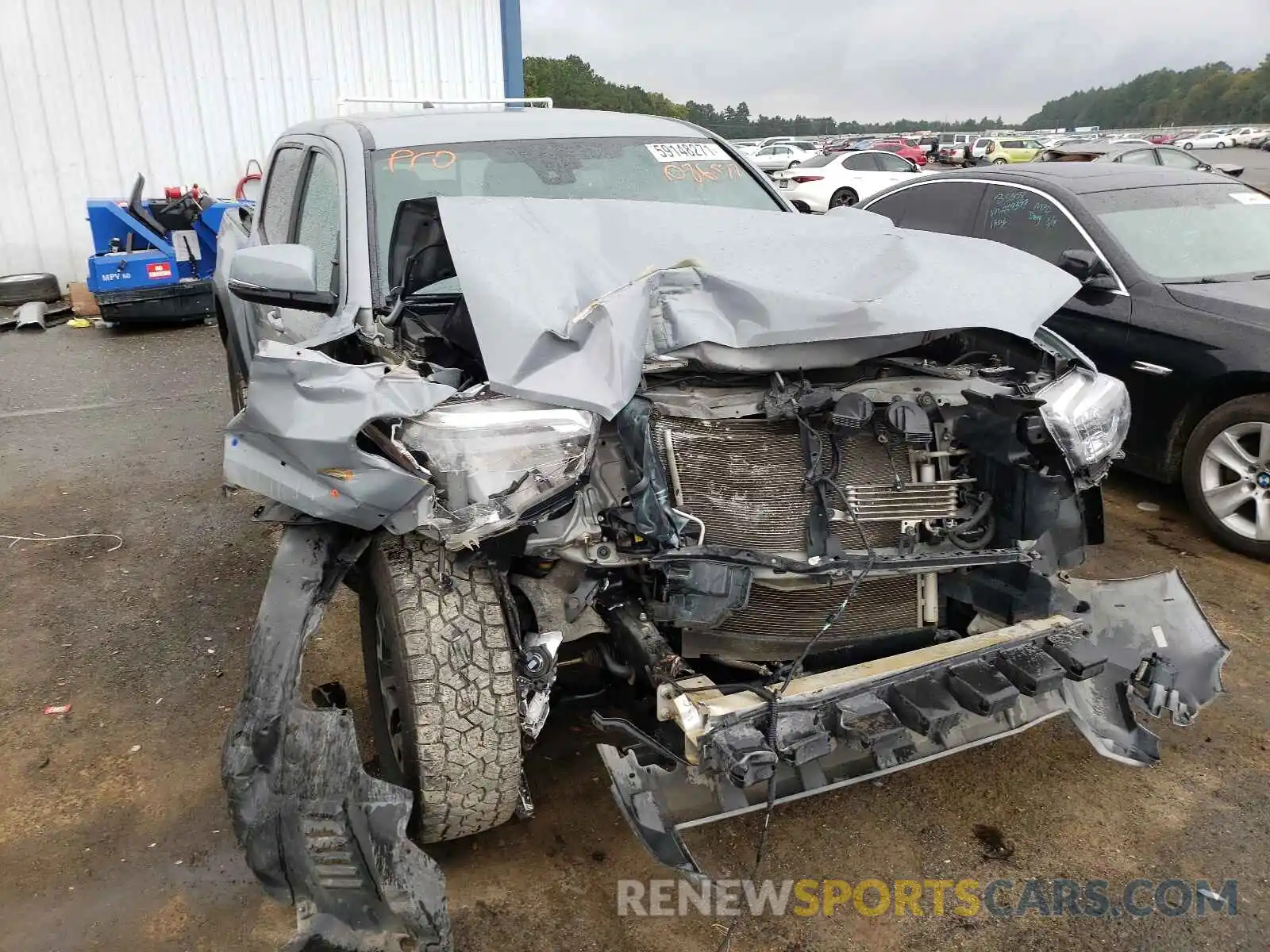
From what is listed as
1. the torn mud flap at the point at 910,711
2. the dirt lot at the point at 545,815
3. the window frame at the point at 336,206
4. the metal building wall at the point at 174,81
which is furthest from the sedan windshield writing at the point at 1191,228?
the metal building wall at the point at 174,81

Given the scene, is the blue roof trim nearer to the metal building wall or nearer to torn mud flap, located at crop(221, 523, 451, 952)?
the metal building wall

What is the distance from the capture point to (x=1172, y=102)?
88562 mm

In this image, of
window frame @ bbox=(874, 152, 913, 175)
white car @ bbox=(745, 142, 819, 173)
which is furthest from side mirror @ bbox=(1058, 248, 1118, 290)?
white car @ bbox=(745, 142, 819, 173)

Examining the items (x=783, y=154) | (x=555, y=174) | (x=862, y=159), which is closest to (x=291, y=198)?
(x=555, y=174)

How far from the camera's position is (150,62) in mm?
10945

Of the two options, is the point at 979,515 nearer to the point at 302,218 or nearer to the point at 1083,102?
the point at 302,218

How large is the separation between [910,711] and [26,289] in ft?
39.3

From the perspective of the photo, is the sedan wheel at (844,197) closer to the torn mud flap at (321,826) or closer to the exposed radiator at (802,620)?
the exposed radiator at (802,620)

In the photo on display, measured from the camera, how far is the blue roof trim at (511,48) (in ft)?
39.5

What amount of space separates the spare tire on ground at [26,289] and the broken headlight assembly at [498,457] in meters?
11.1

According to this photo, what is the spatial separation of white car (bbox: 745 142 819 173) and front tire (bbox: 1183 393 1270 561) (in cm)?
2441

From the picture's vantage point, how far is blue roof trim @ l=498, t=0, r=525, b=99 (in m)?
12.0

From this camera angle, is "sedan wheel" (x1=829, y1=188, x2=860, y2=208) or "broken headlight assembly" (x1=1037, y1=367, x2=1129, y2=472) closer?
"broken headlight assembly" (x1=1037, y1=367, x2=1129, y2=472)

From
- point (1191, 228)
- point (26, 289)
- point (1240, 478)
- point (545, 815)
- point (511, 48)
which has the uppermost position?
point (511, 48)
